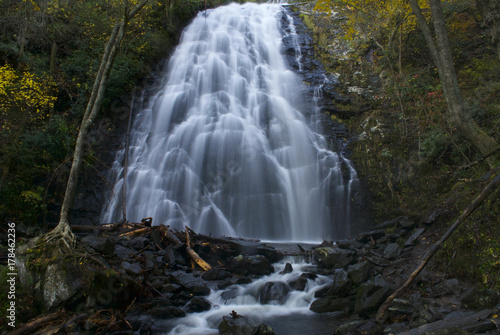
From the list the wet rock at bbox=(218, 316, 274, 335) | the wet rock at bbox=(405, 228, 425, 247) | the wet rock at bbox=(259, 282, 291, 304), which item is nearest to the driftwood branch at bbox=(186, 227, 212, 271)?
the wet rock at bbox=(259, 282, 291, 304)

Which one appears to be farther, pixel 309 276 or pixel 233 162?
pixel 233 162

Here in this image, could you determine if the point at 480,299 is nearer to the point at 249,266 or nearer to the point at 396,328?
the point at 396,328

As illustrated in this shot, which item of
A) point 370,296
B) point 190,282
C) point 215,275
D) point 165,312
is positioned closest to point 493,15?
point 370,296

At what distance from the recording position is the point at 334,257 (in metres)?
8.31

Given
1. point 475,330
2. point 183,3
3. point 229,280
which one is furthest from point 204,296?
point 183,3

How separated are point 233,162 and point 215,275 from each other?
6.42 m

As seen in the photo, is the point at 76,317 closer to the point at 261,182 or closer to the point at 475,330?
the point at 475,330

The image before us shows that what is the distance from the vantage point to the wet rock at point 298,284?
736 cm

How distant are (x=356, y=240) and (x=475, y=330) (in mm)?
5498

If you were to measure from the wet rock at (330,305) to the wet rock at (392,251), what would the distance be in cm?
228

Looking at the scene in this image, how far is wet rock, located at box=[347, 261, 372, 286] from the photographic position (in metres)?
6.86

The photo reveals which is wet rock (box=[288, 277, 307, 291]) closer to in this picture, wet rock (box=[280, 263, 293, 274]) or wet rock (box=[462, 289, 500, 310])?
wet rock (box=[280, 263, 293, 274])

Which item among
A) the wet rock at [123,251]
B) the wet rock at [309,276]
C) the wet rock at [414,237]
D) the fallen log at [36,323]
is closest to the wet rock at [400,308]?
the wet rock at [309,276]

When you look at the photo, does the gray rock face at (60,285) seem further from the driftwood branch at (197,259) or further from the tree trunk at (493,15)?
the tree trunk at (493,15)
